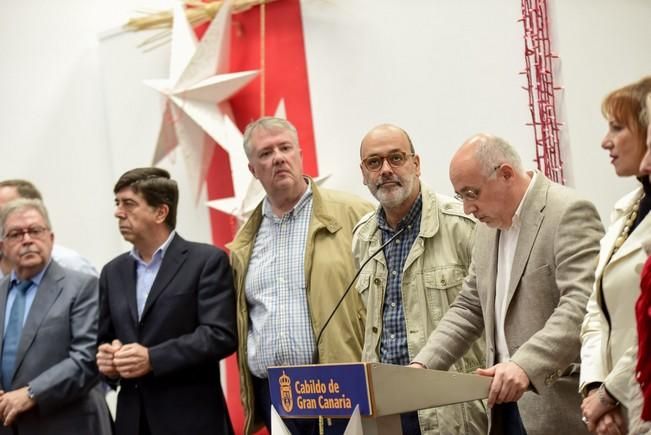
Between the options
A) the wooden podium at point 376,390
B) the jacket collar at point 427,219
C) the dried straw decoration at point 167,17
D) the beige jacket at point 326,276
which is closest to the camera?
the wooden podium at point 376,390

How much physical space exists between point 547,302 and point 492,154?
42cm

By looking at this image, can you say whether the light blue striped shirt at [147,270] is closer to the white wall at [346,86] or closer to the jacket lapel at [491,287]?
the white wall at [346,86]

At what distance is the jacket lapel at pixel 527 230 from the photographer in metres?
2.68

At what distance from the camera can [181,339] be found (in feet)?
11.8

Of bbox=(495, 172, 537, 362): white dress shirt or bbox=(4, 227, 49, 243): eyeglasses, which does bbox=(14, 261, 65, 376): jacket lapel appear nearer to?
bbox=(4, 227, 49, 243): eyeglasses

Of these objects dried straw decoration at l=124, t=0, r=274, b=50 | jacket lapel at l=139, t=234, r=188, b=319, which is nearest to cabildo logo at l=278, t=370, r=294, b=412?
jacket lapel at l=139, t=234, r=188, b=319

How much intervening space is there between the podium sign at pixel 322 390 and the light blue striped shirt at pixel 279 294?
963 millimetres

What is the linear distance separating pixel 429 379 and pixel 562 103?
5.48ft

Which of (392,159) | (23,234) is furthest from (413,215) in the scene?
(23,234)

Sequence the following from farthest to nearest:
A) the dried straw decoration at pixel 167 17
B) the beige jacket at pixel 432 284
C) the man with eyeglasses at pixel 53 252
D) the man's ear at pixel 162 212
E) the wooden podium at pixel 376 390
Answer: the dried straw decoration at pixel 167 17
the man with eyeglasses at pixel 53 252
the man's ear at pixel 162 212
the beige jacket at pixel 432 284
the wooden podium at pixel 376 390

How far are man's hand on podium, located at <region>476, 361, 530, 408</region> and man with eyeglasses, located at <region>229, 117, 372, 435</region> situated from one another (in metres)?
1.05

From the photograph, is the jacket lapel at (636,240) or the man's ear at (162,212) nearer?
the jacket lapel at (636,240)

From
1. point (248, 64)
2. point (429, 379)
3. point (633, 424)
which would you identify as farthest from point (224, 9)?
point (633, 424)

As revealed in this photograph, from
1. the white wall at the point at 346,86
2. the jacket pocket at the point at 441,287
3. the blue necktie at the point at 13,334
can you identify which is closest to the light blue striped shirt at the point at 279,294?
the jacket pocket at the point at 441,287
